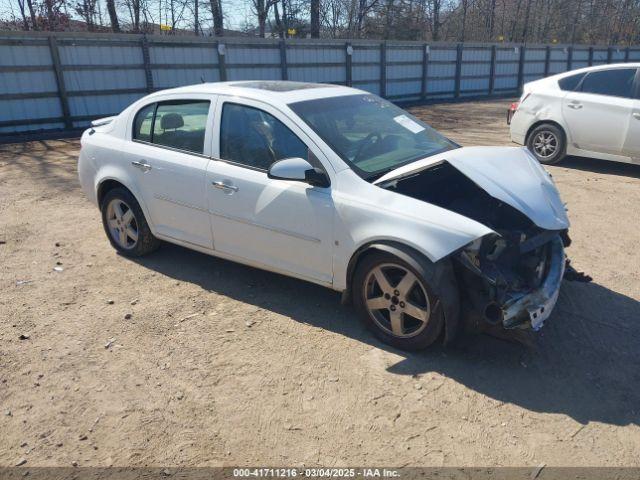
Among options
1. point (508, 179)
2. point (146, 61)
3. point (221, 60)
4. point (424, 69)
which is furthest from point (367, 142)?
point (424, 69)

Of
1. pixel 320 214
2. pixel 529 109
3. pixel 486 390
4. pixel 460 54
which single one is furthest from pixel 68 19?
pixel 486 390

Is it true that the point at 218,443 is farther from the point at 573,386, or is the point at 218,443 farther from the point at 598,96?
the point at 598,96

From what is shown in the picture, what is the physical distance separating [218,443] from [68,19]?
896 inches

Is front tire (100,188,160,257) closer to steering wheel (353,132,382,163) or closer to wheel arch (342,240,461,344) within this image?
steering wheel (353,132,382,163)

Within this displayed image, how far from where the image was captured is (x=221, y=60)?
1580cm

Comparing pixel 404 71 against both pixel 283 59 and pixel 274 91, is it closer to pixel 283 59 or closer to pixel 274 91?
pixel 283 59

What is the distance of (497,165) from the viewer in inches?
149

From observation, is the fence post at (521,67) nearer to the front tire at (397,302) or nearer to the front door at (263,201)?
the front door at (263,201)

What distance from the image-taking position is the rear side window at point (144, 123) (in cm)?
486

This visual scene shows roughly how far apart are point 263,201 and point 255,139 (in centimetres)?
54

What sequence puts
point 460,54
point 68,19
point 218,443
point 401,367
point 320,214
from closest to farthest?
point 218,443
point 401,367
point 320,214
point 68,19
point 460,54

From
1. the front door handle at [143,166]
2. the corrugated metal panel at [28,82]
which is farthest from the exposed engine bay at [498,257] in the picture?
the corrugated metal panel at [28,82]

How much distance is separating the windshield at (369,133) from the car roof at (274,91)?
0.09 meters

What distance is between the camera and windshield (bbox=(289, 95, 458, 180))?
12.6 ft
